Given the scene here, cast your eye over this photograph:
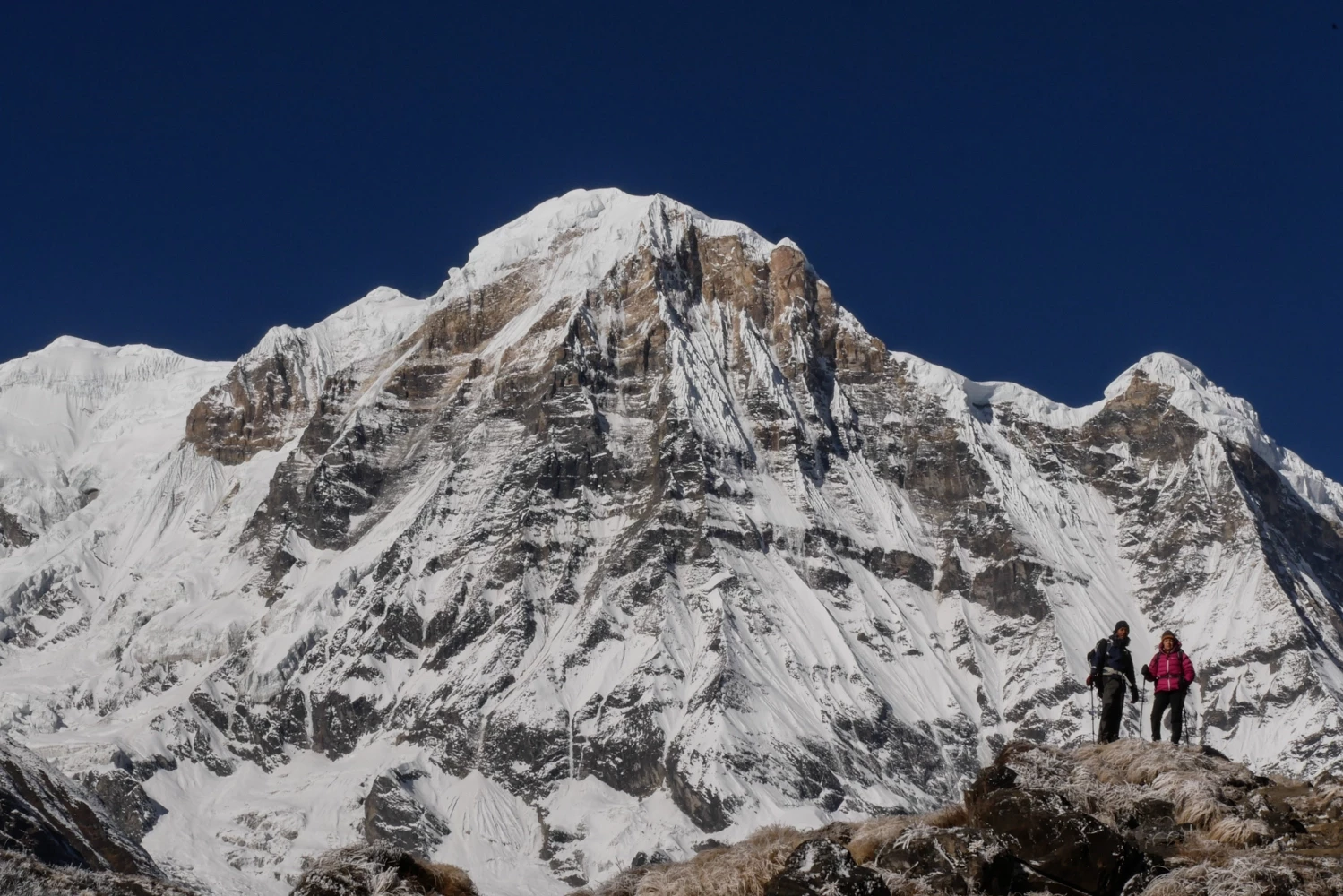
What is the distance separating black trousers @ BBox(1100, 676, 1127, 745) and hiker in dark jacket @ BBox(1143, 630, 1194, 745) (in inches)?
25.0

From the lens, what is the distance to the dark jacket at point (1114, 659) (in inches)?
1478

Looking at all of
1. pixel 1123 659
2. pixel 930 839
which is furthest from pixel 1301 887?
pixel 1123 659

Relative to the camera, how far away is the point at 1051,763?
28562mm

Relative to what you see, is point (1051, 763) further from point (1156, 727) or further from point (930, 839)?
point (1156, 727)

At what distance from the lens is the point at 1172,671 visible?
37.1 meters

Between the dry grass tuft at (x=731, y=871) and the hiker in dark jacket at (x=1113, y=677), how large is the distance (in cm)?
1289

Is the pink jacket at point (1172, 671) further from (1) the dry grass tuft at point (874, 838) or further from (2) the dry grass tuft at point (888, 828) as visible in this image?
(1) the dry grass tuft at point (874, 838)

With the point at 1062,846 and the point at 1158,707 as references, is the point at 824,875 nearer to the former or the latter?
the point at 1062,846

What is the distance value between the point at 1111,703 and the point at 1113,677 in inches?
21.4

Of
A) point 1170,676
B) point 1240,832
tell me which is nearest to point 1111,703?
point 1170,676

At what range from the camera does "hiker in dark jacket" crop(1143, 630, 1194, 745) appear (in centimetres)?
3709

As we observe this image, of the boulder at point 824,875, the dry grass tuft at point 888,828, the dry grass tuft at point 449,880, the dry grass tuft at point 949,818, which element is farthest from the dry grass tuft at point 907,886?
the dry grass tuft at point 449,880

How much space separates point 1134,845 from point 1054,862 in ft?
4.59

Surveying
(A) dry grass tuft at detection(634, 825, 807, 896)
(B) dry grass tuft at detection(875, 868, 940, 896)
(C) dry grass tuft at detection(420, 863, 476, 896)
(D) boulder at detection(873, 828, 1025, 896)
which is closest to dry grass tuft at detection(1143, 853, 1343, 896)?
(D) boulder at detection(873, 828, 1025, 896)
